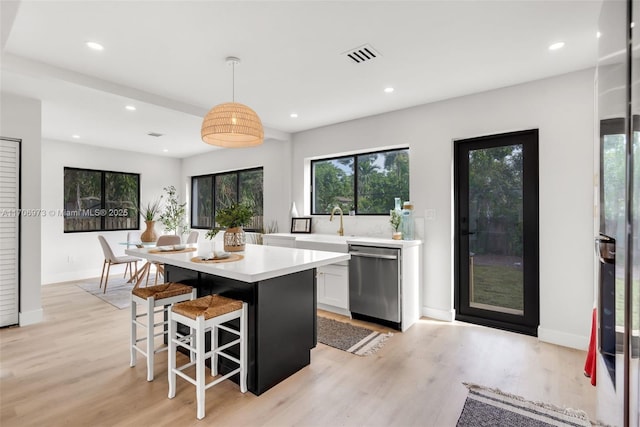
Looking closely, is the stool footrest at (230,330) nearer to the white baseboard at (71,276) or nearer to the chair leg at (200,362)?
the chair leg at (200,362)

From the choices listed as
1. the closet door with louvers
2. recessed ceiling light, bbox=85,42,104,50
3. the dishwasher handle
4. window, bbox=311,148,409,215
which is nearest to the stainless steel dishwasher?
the dishwasher handle

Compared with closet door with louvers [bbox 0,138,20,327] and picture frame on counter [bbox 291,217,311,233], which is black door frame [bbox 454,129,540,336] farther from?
closet door with louvers [bbox 0,138,20,327]

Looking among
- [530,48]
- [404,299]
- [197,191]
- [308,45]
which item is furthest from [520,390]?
[197,191]

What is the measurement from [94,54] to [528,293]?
15.0 ft

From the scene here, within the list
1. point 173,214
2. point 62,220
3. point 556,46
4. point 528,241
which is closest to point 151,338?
point 528,241

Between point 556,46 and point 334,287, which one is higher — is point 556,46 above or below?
above

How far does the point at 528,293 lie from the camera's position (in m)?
3.28

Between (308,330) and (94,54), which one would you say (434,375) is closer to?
(308,330)

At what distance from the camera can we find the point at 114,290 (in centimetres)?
509

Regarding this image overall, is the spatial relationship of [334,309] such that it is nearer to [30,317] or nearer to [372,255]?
[372,255]

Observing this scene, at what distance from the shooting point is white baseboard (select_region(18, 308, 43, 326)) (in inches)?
138

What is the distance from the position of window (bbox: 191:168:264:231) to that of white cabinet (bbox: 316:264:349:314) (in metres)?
2.05

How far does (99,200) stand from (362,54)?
6.06m

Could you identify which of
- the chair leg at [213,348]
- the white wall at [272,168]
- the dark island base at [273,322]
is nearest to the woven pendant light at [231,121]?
the dark island base at [273,322]
